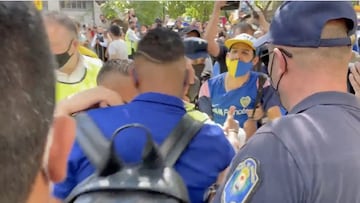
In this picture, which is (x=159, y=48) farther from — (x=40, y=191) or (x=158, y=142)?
(x=40, y=191)

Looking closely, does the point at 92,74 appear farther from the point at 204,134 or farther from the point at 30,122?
the point at 30,122

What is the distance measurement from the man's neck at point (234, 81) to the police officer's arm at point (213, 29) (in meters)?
0.92

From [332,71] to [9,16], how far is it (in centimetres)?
103

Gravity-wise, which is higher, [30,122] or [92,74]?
[30,122]

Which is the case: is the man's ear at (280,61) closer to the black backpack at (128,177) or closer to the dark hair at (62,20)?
the black backpack at (128,177)

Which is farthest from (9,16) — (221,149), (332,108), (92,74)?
(92,74)

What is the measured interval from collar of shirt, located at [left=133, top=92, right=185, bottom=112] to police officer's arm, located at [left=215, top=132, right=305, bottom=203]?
0.47 meters

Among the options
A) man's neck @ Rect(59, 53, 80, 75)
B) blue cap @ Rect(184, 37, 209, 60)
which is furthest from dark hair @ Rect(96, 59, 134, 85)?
blue cap @ Rect(184, 37, 209, 60)

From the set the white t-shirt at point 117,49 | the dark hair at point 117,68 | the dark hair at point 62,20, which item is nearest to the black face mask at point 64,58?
the dark hair at point 62,20

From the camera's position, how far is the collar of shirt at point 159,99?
181 cm

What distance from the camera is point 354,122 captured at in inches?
57.3

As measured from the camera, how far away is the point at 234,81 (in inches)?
141

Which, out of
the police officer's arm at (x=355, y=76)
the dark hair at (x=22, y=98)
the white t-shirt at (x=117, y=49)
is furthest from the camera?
the white t-shirt at (x=117, y=49)

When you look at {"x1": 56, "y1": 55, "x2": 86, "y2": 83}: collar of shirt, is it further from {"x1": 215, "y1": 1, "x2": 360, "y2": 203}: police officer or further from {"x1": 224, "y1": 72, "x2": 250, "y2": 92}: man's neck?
{"x1": 215, "y1": 1, "x2": 360, "y2": 203}: police officer
